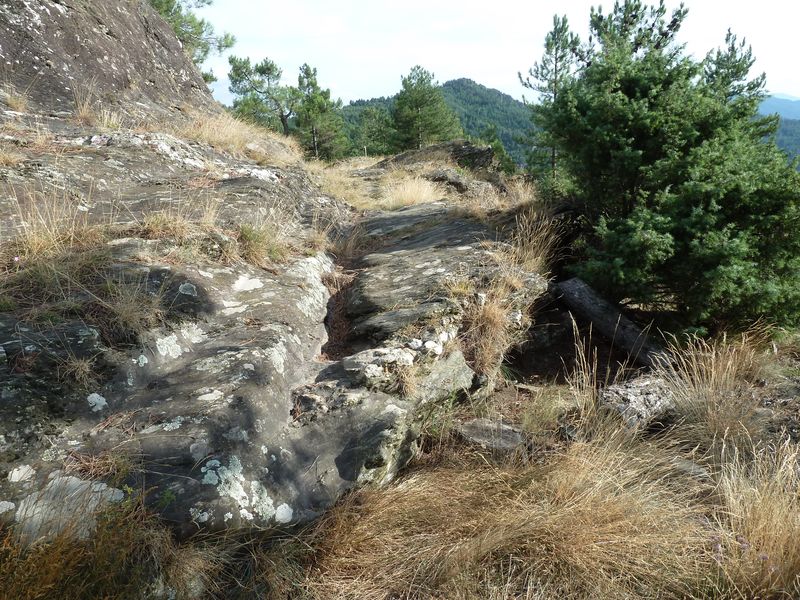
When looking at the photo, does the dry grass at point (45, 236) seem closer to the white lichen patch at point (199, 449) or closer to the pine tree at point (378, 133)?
the white lichen patch at point (199, 449)

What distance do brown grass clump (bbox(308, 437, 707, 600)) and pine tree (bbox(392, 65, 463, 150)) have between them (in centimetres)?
3053

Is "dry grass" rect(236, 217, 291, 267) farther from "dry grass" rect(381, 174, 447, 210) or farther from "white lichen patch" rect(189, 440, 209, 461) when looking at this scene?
"dry grass" rect(381, 174, 447, 210)

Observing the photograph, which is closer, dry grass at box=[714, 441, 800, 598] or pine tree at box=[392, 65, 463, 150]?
dry grass at box=[714, 441, 800, 598]

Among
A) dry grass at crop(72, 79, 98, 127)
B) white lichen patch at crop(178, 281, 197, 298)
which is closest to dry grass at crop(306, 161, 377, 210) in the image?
dry grass at crop(72, 79, 98, 127)

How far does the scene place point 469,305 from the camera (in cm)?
429

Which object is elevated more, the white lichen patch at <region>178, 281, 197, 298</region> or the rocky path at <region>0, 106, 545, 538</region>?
the white lichen patch at <region>178, 281, 197, 298</region>

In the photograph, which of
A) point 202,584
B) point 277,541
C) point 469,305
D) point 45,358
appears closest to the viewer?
point 202,584

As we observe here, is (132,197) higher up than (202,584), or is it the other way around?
(132,197)

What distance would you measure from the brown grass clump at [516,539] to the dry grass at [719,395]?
1031 millimetres

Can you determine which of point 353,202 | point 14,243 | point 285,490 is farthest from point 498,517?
point 353,202

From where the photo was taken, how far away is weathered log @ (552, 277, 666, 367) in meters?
4.85

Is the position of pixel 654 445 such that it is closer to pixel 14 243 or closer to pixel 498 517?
pixel 498 517

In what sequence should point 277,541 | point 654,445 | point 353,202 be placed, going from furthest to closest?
point 353,202 → point 654,445 → point 277,541

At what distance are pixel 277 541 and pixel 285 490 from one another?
0.24 metres
